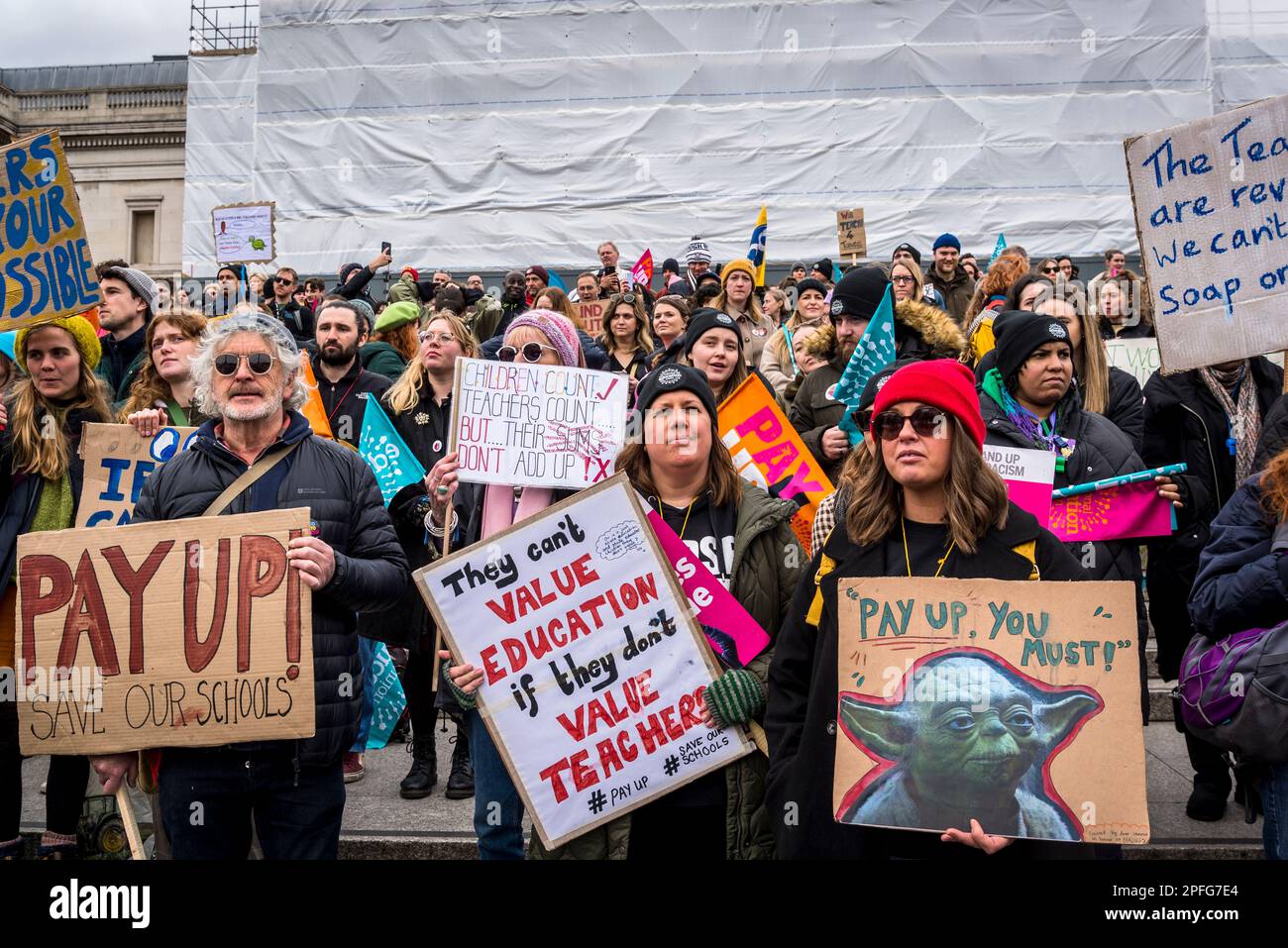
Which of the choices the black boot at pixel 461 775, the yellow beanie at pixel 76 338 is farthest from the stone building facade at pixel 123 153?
the black boot at pixel 461 775

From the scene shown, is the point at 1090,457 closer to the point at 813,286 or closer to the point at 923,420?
the point at 923,420

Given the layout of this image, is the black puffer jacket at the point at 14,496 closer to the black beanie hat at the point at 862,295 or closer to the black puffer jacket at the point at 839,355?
the black puffer jacket at the point at 839,355

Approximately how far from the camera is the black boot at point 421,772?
5.17m

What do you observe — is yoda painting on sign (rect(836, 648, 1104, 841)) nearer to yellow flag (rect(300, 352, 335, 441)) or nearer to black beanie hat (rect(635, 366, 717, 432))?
black beanie hat (rect(635, 366, 717, 432))

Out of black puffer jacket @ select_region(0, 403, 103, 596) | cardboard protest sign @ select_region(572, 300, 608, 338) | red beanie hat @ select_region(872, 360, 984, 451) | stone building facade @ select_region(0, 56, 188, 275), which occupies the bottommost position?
black puffer jacket @ select_region(0, 403, 103, 596)

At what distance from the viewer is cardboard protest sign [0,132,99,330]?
4.27 metres

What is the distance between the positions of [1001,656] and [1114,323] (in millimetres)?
7139

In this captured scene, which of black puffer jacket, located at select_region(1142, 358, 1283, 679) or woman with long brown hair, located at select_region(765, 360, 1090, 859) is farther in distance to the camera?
black puffer jacket, located at select_region(1142, 358, 1283, 679)

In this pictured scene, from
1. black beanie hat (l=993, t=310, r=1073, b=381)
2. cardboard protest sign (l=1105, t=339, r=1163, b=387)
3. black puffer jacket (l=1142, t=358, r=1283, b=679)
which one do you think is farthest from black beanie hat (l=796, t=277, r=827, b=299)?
black beanie hat (l=993, t=310, r=1073, b=381)

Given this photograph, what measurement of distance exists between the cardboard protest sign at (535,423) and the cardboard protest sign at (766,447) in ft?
2.70

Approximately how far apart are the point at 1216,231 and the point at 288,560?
123 inches

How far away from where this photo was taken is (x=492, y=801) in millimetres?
3621

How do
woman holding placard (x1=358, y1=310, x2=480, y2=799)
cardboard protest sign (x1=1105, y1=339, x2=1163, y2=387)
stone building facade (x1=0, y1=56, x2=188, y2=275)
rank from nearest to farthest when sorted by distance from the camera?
woman holding placard (x1=358, y1=310, x2=480, y2=799) < cardboard protest sign (x1=1105, y1=339, x2=1163, y2=387) < stone building facade (x1=0, y1=56, x2=188, y2=275)
